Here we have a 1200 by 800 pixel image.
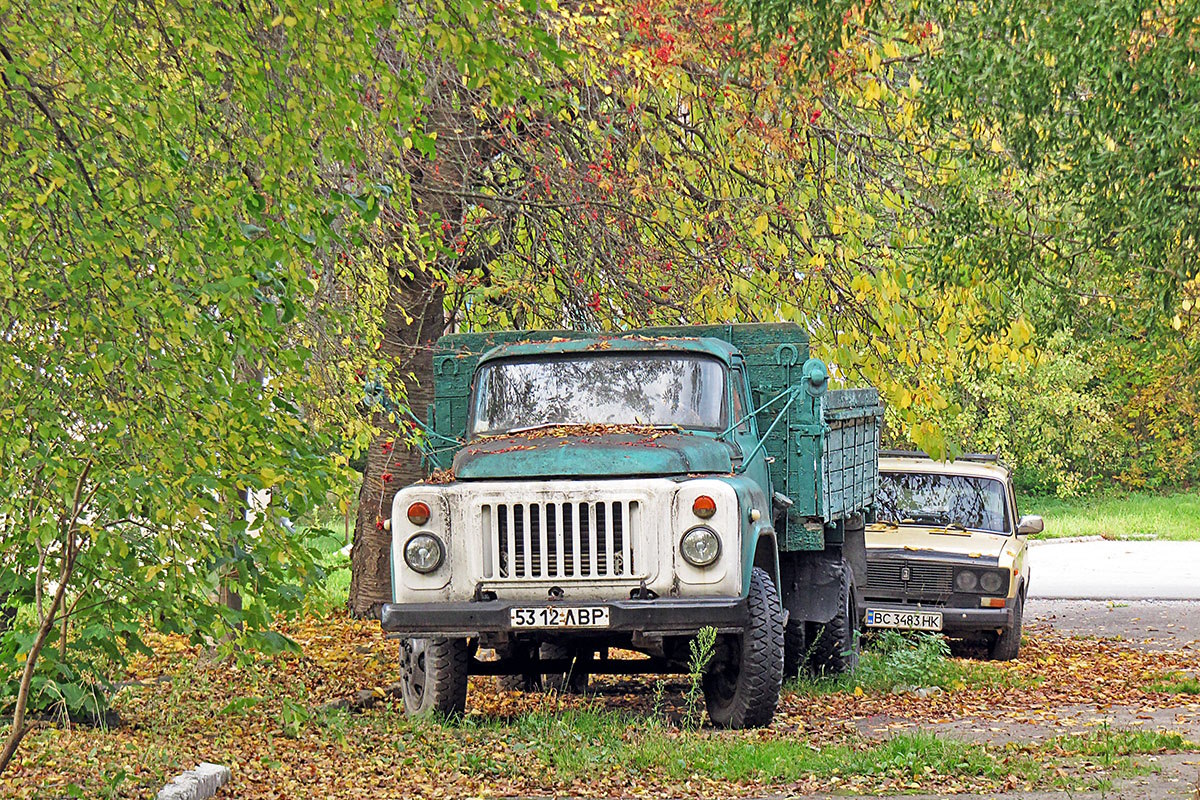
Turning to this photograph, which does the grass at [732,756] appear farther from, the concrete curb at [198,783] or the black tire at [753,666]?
the concrete curb at [198,783]

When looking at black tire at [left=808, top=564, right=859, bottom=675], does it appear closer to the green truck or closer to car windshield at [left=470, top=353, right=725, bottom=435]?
the green truck

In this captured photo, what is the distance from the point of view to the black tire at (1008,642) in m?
15.0

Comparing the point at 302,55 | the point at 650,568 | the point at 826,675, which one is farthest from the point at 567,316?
the point at 302,55

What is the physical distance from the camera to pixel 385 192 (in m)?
7.64

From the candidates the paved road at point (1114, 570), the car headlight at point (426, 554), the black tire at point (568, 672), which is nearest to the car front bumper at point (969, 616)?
the black tire at point (568, 672)

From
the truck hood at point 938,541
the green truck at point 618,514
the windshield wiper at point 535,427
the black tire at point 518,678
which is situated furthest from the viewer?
the truck hood at point 938,541

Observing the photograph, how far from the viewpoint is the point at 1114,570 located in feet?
93.4

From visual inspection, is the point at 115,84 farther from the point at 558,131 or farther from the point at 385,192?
the point at 558,131

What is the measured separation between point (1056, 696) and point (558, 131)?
595 cm

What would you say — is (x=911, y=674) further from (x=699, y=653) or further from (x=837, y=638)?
(x=699, y=653)

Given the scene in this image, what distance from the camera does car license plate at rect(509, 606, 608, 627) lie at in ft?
31.0

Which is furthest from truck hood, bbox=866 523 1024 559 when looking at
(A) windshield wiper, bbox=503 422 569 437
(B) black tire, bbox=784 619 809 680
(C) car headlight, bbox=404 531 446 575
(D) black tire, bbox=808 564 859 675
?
(C) car headlight, bbox=404 531 446 575

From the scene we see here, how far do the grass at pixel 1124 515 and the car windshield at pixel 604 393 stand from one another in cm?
2710

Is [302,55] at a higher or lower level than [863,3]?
lower
